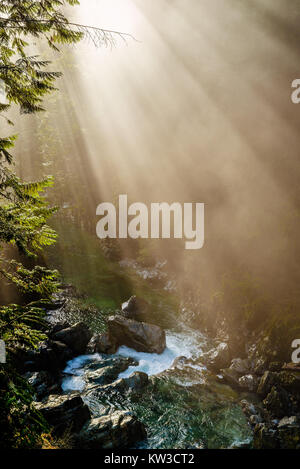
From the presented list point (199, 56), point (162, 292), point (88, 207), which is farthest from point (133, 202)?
point (199, 56)

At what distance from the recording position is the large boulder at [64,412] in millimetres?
6652

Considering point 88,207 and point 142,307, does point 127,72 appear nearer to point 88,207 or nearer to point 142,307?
point 88,207

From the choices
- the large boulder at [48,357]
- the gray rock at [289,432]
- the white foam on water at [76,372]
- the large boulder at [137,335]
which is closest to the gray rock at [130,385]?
the white foam on water at [76,372]

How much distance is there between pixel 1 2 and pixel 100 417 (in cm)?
987

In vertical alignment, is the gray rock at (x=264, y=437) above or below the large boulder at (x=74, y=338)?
below

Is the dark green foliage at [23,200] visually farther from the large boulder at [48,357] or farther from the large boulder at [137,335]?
the large boulder at [137,335]

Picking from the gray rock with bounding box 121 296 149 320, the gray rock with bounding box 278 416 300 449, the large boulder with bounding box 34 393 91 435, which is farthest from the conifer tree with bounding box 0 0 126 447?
the gray rock with bounding box 121 296 149 320

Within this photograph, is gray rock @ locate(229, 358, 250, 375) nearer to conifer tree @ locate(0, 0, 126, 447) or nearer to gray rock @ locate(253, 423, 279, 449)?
gray rock @ locate(253, 423, 279, 449)

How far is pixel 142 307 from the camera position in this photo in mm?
14758

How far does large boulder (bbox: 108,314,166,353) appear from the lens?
11.5m

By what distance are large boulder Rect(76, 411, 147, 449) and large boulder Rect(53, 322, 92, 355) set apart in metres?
4.00

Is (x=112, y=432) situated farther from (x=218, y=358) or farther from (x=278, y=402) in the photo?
(x=218, y=358)

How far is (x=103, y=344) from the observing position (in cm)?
1121

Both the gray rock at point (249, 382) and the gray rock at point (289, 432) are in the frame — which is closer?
the gray rock at point (289, 432)
